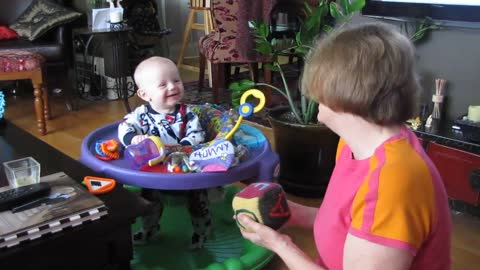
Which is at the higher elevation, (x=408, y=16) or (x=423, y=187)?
(x=408, y=16)

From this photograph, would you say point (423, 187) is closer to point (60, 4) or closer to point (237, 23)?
point (237, 23)

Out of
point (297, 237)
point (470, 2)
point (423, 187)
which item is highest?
point (470, 2)

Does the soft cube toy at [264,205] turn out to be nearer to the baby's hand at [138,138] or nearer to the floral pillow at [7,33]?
the baby's hand at [138,138]

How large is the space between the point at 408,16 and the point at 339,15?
0.37 metres

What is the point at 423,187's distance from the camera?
0.85 metres

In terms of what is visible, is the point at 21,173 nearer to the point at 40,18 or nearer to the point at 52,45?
the point at 52,45

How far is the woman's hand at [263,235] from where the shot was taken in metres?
1.06

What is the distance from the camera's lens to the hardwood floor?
1.96 m

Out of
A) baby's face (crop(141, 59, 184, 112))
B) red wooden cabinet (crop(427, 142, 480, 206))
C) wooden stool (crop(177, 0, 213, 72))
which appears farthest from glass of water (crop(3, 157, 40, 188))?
wooden stool (crop(177, 0, 213, 72))

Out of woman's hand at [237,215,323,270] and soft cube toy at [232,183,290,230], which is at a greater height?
soft cube toy at [232,183,290,230]

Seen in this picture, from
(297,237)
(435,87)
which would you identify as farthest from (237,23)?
(297,237)

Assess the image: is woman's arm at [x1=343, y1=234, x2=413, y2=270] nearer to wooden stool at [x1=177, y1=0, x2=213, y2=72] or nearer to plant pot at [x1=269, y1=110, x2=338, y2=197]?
plant pot at [x1=269, y1=110, x2=338, y2=197]

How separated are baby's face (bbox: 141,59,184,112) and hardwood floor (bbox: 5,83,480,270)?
746mm

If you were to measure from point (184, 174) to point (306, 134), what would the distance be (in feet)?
2.67
